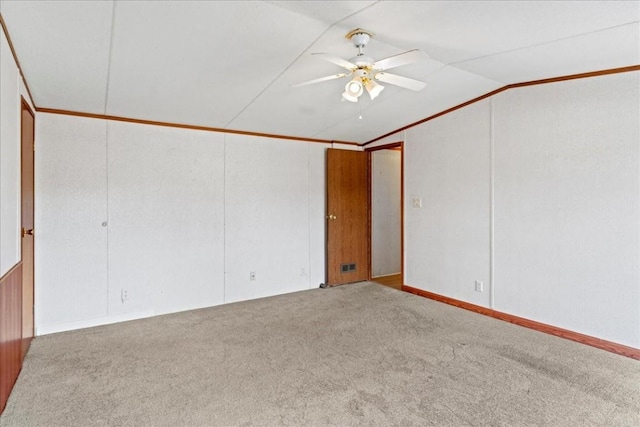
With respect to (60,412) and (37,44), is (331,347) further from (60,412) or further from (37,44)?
(37,44)

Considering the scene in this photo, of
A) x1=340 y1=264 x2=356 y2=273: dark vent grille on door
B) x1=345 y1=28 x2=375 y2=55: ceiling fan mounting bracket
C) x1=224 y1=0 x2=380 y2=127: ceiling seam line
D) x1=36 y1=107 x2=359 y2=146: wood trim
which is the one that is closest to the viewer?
x1=224 y1=0 x2=380 y2=127: ceiling seam line

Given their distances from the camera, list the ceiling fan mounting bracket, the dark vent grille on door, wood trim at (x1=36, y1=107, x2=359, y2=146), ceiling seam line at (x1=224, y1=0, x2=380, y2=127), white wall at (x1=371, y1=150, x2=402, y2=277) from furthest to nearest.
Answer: white wall at (x1=371, y1=150, x2=402, y2=277), the dark vent grille on door, wood trim at (x1=36, y1=107, x2=359, y2=146), the ceiling fan mounting bracket, ceiling seam line at (x1=224, y1=0, x2=380, y2=127)

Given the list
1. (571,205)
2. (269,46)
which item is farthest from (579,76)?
(269,46)

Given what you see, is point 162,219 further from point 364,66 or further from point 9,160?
point 364,66

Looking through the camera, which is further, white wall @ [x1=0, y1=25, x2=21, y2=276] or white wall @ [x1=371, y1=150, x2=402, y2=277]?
white wall @ [x1=371, y1=150, x2=402, y2=277]

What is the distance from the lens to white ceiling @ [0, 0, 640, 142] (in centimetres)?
206

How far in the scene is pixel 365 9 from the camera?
2105 mm

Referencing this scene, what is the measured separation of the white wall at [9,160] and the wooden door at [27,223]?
1.02ft

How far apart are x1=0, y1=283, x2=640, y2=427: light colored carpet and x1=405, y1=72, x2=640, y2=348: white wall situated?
40cm

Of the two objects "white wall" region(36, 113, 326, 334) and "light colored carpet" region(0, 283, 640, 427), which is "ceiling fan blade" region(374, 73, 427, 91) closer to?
"light colored carpet" region(0, 283, 640, 427)

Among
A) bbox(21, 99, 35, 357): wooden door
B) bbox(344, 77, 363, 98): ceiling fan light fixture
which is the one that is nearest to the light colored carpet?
bbox(21, 99, 35, 357): wooden door

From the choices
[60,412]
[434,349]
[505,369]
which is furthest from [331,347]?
[60,412]

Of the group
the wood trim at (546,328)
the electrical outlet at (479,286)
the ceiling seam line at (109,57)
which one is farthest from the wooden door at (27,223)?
the electrical outlet at (479,286)

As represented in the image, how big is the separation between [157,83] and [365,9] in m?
1.87
